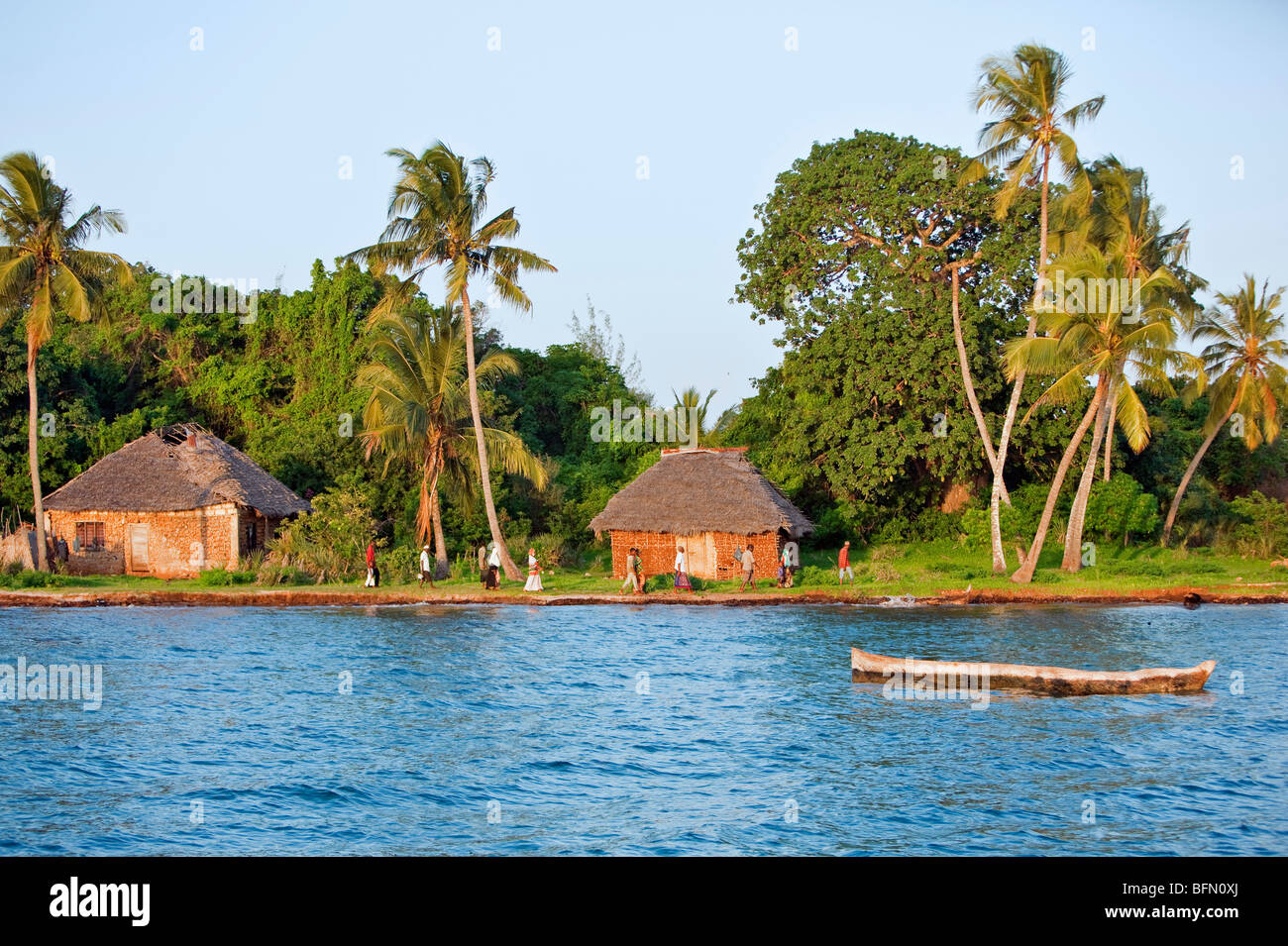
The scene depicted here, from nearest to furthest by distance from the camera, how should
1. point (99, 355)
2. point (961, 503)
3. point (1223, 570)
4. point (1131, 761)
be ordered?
point (1131, 761) < point (1223, 570) < point (961, 503) < point (99, 355)

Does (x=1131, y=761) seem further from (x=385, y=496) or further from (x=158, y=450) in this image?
(x=158, y=450)

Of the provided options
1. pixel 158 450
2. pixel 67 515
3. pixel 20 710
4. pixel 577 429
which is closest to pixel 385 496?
pixel 158 450

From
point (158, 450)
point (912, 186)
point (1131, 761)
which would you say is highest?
point (912, 186)

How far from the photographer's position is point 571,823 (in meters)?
12.6

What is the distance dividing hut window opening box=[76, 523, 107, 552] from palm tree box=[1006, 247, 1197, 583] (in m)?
27.1

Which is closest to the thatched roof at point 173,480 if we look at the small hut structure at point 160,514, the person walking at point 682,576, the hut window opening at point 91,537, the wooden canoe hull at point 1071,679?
the small hut structure at point 160,514

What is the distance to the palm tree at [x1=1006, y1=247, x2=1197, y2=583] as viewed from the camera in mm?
30219

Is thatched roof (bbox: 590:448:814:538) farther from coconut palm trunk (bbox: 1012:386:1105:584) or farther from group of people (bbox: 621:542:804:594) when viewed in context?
coconut palm trunk (bbox: 1012:386:1105:584)

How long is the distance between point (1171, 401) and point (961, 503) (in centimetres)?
1262

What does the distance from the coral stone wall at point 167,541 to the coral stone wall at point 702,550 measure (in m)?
11.7

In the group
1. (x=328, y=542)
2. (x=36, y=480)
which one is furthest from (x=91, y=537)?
(x=328, y=542)

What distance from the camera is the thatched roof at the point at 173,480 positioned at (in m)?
34.0

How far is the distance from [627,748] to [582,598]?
14.4 metres

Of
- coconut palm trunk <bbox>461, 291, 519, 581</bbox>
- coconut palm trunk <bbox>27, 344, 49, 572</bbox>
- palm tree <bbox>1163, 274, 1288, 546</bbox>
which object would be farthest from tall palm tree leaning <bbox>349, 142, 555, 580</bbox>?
palm tree <bbox>1163, 274, 1288, 546</bbox>
